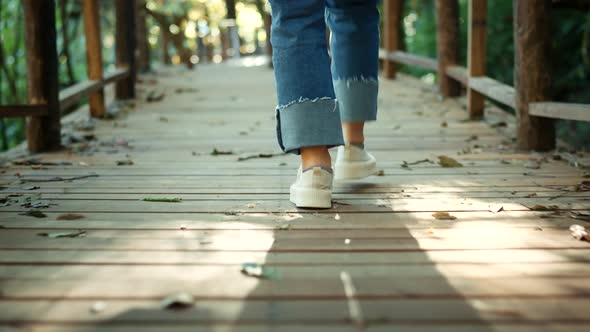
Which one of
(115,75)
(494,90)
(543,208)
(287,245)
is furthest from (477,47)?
(287,245)

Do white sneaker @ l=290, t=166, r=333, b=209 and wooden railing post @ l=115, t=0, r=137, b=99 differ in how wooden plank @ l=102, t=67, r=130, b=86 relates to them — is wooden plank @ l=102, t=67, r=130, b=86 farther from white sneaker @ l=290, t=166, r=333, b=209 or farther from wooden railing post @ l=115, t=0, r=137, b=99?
white sneaker @ l=290, t=166, r=333, b=209

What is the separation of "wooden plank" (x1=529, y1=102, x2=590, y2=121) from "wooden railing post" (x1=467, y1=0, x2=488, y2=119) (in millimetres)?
977

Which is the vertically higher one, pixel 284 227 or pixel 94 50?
pixel 94 50

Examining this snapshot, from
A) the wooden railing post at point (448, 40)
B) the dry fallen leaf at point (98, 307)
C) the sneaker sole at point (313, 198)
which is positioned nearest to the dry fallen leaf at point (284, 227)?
Answer: the sneaker sole at point (313, 198)

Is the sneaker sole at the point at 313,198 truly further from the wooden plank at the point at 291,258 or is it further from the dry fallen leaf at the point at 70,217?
the dry fallen leaf at the point at 70,217

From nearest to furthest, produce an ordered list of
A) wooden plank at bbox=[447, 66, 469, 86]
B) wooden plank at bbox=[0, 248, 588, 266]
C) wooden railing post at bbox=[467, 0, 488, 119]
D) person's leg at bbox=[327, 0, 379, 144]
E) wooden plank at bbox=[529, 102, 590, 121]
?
wooden plank at bbox=[0, 248, 588, 266] → person's leg at bbox=[327, 0, 379, 144] → wooden plank at bbox=[529, 102, 590, 121] → wooden railing post at bbox=[467, 0, 488, 119] → wooden plank at bbox=[447, 66, 469, 86]

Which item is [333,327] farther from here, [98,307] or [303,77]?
[303,77]

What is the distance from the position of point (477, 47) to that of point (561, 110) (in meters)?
1.27

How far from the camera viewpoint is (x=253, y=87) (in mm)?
5676

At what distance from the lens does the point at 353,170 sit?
2051 mm

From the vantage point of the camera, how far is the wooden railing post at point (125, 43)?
479cm

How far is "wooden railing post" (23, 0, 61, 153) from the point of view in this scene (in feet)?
9.02

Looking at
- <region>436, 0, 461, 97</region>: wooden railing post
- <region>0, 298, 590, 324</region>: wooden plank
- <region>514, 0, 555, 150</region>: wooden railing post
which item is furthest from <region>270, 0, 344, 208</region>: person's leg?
<region>436, 0, 461, 97</region>: wooden railing post

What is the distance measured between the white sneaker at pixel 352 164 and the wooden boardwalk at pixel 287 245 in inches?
1.7
